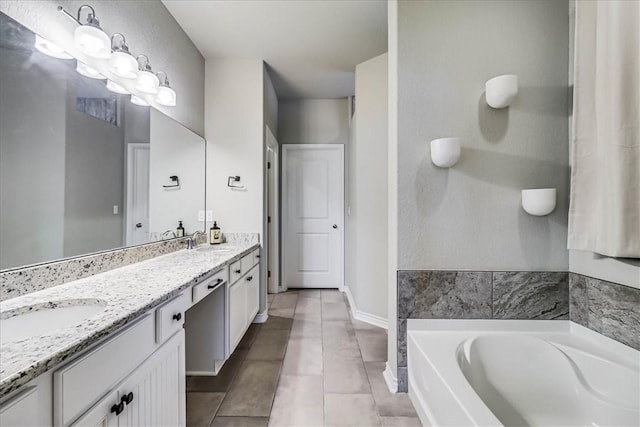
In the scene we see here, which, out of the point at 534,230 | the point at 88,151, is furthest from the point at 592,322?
the point at 88,151

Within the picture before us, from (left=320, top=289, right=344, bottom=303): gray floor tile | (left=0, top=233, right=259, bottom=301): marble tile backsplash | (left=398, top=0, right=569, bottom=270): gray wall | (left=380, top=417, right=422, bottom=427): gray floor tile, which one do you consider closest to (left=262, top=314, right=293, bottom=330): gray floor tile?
(left=320, top=289, right=344, bottom=303): gray floor tile

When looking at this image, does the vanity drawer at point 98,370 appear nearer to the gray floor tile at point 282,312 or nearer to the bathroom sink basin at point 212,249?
the bathroom sink basin at point 212,249

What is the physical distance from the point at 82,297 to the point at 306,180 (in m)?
3.05

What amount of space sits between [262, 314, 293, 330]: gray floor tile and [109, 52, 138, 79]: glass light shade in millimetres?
2223

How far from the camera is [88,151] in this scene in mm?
1416

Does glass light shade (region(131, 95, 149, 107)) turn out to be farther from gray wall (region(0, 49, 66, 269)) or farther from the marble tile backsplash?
the marble tile backsplash

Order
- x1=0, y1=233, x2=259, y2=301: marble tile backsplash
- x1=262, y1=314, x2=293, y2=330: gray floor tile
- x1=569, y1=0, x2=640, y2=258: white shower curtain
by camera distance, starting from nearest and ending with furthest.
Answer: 1. x1=0, y1=233, x2=259, y2=301: marble tile backsplash
2. x1=569, y1=0, x2=640, y2=258: white shower curtain
3. x1=262, y1=314, x2=293, y2=330: gray floor tile

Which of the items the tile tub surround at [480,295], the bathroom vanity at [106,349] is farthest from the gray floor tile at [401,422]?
the bathroom vanity at [106,349]

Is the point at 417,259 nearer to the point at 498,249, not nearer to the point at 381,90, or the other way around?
the point at 498,249

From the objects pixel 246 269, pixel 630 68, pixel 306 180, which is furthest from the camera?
pixel 306 180

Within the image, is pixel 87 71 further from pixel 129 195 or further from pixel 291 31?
pixel 291 31

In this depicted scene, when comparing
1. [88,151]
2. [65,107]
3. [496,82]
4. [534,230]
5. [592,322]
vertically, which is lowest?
[592,322]

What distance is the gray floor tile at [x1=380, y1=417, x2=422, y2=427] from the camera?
1.45 meters

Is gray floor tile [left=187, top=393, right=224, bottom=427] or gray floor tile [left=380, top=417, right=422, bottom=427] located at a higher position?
gray floor tile [left=380, top=417, right=422, bottom=427]
